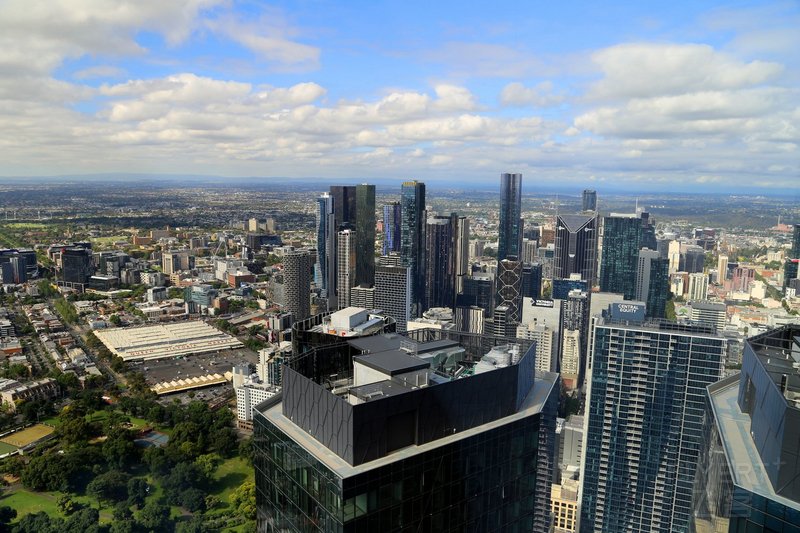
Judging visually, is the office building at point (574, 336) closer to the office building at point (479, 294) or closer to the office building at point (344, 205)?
the office building at point (479, 294)

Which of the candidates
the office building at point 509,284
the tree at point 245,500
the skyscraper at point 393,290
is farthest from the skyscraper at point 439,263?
the tree at point 245,500

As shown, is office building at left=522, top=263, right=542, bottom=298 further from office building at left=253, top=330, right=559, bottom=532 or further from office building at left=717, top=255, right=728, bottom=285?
office building at left=253, top=330, right=559, bottom=532

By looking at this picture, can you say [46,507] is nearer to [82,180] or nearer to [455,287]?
[82,180]

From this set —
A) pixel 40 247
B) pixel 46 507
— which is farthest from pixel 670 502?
pixel 40 247

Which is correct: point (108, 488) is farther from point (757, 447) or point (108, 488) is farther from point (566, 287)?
point (566, 287)

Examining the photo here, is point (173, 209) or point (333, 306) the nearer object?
point (333, 306)

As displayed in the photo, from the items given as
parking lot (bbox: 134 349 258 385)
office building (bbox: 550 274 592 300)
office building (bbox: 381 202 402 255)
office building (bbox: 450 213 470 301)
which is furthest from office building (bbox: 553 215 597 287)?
parking lot (bbox: 134 349 258 385)
